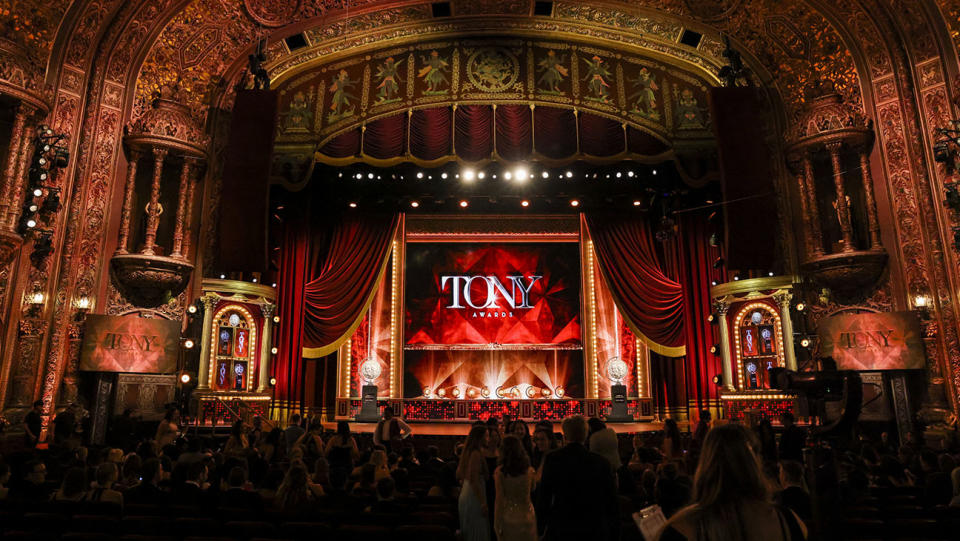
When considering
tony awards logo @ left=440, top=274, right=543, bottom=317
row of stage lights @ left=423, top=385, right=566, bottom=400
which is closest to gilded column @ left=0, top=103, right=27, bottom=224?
tony awards logo @ left=440, top=274, right=543, bottom=317

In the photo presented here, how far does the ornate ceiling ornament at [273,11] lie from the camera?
42.9 ft

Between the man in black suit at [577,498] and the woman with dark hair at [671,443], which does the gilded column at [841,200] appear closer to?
the woman with dark hair at [671,443]

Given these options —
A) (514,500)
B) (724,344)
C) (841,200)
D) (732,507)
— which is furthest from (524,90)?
(732,507)

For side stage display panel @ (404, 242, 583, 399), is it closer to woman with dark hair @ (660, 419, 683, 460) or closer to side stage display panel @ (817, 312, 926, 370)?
side stage display panel @ (817, 312, 926, 370)

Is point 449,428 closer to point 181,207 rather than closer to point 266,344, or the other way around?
point 266,344

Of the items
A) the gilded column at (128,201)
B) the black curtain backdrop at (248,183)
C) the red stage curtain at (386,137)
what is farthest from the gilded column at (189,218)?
the red stage curtain at (386,137)

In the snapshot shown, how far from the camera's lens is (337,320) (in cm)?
1589

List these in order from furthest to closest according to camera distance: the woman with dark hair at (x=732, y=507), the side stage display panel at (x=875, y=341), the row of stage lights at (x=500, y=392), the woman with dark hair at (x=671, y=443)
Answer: the row of stage lights at (x=500, y=392), the side stage display panel at (x=875, y=341), the woman with dark hair at (x=671, y=443), the woman with dark hair at (x=732, y=507)

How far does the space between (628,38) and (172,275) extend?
35.7 feet

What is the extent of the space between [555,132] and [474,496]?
11452 millimetres

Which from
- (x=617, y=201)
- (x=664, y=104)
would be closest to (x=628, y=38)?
(x=664, y=104)

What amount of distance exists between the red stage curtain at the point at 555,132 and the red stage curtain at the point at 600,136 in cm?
24

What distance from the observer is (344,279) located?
16.4 metres

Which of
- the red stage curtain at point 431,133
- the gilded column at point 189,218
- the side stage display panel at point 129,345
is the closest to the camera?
the side stage display panel at point 129,345
